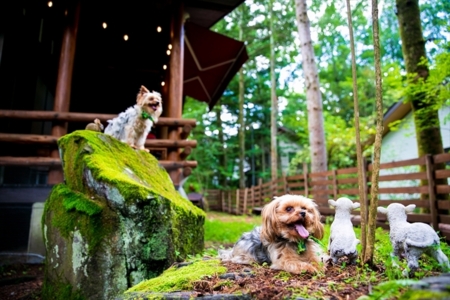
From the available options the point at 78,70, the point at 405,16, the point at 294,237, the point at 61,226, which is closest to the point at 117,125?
the point at 61,226

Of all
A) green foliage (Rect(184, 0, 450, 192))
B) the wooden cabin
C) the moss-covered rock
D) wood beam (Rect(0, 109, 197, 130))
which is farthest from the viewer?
green foliage (Rect(184, 0, 450, 192))

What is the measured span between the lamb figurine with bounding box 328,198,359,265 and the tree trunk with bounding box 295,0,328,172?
6.25 meters

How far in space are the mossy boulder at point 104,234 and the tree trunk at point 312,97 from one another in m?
6.07

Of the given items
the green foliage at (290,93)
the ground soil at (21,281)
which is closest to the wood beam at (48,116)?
the ground soil at (21,281)

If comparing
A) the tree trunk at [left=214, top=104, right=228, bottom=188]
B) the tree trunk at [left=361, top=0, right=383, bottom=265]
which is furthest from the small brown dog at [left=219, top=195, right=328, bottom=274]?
the tree trunk at [left=214, top=104, right=228, bottom=188]

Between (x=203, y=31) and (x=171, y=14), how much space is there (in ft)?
3.78

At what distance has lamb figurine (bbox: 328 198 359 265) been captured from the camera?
2496 mm

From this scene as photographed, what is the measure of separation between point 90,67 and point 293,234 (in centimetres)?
1273

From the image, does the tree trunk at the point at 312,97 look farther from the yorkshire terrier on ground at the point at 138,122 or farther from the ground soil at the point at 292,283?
the ground soil at the point at 292,283

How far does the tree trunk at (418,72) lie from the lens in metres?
6.78

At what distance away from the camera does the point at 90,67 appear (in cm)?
1278

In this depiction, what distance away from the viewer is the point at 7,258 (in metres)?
5.92

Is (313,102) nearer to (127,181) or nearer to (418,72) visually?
(418,72)

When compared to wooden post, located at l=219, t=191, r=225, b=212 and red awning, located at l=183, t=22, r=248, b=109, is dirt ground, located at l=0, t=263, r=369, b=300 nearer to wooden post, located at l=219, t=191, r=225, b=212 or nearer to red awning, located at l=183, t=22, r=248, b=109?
red awning, located at l=183, t=22, r=248, b=109
